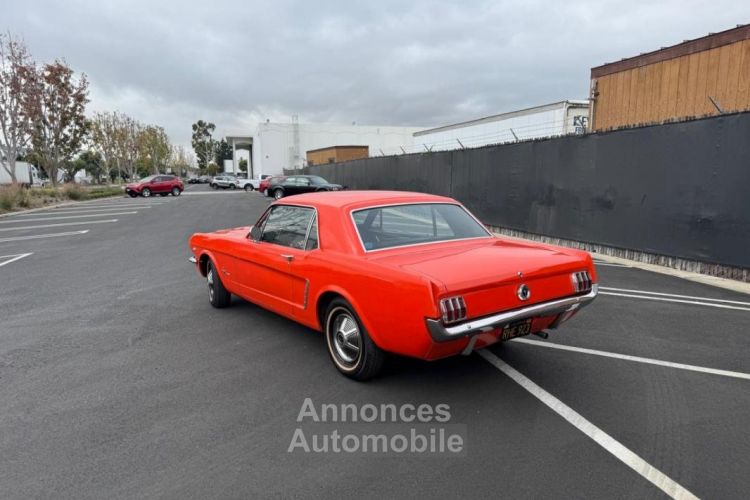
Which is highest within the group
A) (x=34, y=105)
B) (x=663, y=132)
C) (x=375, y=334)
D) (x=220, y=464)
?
(x=34, y=105)

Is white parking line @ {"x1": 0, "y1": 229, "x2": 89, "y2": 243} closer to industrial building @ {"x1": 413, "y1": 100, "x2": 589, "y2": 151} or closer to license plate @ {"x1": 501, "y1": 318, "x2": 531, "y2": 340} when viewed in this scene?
industrial building @ {"x1": 413, "y1": 100, "x2": 589, "y2": 151}

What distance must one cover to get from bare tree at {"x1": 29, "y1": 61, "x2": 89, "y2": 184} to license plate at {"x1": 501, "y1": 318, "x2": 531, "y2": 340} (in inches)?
1313

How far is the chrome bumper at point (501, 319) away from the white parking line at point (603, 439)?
0.51 m

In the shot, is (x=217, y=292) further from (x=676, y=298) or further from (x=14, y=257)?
(x=14, y=257)

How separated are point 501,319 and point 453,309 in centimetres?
40

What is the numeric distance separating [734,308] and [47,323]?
26.1 ft

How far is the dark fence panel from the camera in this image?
735cm

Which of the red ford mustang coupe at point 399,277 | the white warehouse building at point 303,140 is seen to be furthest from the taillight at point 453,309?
the white warehouse building at point 303,140

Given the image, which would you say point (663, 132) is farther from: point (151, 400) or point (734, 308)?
point (151, 400)

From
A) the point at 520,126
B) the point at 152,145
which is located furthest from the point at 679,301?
the point at 152,145

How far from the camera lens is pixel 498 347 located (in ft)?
15.1

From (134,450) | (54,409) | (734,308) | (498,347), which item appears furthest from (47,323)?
(734,308)

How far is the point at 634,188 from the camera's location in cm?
884

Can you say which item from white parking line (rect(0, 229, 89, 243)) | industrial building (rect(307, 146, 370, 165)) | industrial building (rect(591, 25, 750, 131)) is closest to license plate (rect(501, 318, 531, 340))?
industrial building (rect(591, 25, 750, 131))
